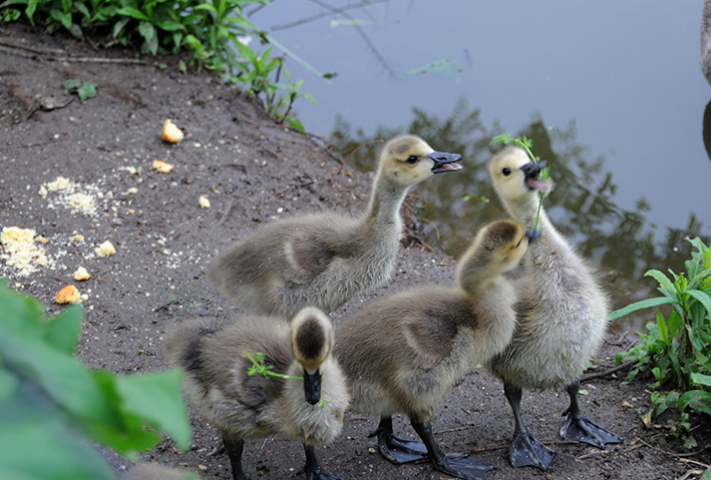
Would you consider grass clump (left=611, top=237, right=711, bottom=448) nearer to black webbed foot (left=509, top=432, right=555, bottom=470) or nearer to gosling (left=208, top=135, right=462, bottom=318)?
black webbed foot (left=509, top=432, right=555, bottom=470)

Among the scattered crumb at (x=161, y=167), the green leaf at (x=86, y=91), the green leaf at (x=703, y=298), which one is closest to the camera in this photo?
the green leaf at (x=703, y=298)

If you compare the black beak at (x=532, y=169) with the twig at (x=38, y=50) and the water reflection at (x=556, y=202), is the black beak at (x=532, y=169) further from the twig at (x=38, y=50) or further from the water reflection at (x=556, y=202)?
the twig at (x=38, y=50)

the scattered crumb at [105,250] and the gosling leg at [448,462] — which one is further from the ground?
the gosling leg at [448,462]

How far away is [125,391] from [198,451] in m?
3.74

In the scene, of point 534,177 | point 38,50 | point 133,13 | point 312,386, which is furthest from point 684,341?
point 38,50

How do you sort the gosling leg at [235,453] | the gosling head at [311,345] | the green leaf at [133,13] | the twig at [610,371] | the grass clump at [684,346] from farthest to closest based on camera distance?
1. the green leaf at [133,13]
2. the twig at [610,371]
3. the grass clump at [684,346]
4. the gosling leg at [235,453]
5. the gosling head at [311,345]

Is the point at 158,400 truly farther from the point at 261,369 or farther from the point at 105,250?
the point at 105,250

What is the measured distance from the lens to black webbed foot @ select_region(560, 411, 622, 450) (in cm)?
423

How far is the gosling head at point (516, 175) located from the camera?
4.08 meters

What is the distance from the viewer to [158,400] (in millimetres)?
564

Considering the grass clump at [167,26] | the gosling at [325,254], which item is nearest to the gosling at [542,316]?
the gosling at [325,254]

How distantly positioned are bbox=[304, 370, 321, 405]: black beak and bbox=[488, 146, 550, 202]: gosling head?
5.56 feet

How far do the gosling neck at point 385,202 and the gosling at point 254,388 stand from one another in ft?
4.29

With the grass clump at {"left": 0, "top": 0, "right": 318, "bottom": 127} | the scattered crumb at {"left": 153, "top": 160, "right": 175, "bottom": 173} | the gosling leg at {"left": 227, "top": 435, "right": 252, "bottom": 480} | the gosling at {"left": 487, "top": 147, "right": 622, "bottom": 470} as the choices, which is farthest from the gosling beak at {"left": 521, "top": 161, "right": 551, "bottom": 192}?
the grass clump at {"left": 0, "top": 0, "right": 318, "bottom": 127}
